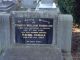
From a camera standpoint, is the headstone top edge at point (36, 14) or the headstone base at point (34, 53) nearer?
the headstone base at point (34, 53)

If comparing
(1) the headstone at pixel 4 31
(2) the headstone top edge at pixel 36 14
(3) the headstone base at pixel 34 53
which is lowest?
(3) the headstone base at pixel 34 53

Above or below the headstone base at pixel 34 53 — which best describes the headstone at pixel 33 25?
above

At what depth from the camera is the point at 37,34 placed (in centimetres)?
627

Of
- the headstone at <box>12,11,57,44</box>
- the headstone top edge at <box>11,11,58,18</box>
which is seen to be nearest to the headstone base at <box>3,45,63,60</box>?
the headstone at <box>12,11,57,44</box>

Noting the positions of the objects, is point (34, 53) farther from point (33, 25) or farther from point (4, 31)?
point (4, 31)

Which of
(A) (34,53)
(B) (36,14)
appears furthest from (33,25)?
(A) (34,53)

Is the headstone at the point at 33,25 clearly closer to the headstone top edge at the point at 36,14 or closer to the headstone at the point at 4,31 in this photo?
the headstone top edge at the point at 36,14

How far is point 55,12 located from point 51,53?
2.91ft

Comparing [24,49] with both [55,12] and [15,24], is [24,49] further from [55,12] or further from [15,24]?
[55,12]

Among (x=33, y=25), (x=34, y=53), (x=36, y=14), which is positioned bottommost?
(x=34, y=53)

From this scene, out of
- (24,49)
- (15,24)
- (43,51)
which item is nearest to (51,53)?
(43,51)

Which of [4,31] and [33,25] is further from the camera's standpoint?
[4,31]

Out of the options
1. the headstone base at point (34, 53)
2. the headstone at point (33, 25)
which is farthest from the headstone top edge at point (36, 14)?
the headstone base at point (34, 53)

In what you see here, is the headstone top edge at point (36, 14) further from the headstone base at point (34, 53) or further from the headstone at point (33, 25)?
the headstone base at point (34, 53)
